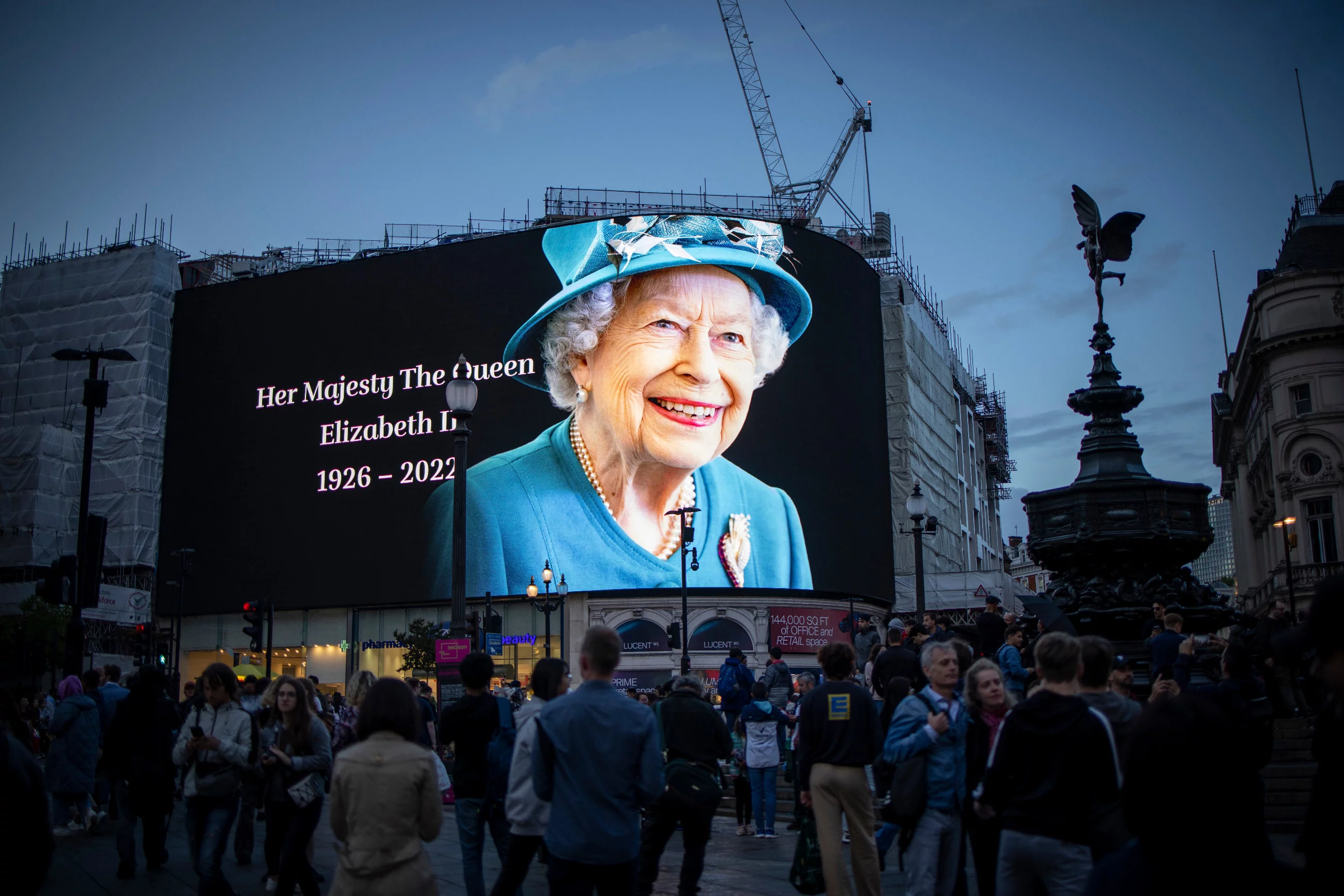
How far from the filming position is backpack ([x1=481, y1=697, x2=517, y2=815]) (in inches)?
328

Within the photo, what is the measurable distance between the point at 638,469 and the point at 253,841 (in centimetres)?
3288

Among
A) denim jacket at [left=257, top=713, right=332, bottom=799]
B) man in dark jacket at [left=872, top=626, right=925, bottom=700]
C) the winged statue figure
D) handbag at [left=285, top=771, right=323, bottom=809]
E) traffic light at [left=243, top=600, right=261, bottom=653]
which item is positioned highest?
the winged statue figure

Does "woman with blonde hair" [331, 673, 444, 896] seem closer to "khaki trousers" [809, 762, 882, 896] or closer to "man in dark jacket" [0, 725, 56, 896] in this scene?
"man in dark jacket" [0, 725, 56, 896]

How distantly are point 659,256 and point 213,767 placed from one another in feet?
129

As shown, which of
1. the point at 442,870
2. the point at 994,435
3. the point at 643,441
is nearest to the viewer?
the point at 442,870

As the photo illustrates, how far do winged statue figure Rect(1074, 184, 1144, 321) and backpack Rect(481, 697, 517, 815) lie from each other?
825 cm

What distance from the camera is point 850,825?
782 cm

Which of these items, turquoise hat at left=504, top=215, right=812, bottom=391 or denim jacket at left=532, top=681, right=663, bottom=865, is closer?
denim jacket at left=532, top=681, right=663, bottom=865

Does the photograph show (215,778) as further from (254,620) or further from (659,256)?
(659,256)

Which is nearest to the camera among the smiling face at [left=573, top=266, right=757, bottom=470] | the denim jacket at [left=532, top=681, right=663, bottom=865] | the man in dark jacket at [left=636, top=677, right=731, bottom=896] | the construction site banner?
the denim jacket at [left=532, top=681, right=663, bottom=865]

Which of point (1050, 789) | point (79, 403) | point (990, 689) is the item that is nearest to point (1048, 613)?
point (990, 689)

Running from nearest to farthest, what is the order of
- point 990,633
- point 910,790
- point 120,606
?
1. point 910,790
2. point 990,633
3. point 120,606

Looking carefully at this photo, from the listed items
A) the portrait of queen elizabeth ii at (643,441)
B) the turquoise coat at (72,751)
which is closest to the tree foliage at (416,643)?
the portrait of queen elizabeth ii at (643,441)

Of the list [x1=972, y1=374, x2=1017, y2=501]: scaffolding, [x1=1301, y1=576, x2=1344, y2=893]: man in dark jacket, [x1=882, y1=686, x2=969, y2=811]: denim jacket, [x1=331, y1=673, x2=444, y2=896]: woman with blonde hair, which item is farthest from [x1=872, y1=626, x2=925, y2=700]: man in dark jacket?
[x1=972, y1=374, x2=1017, y2=501]: scaffolding
